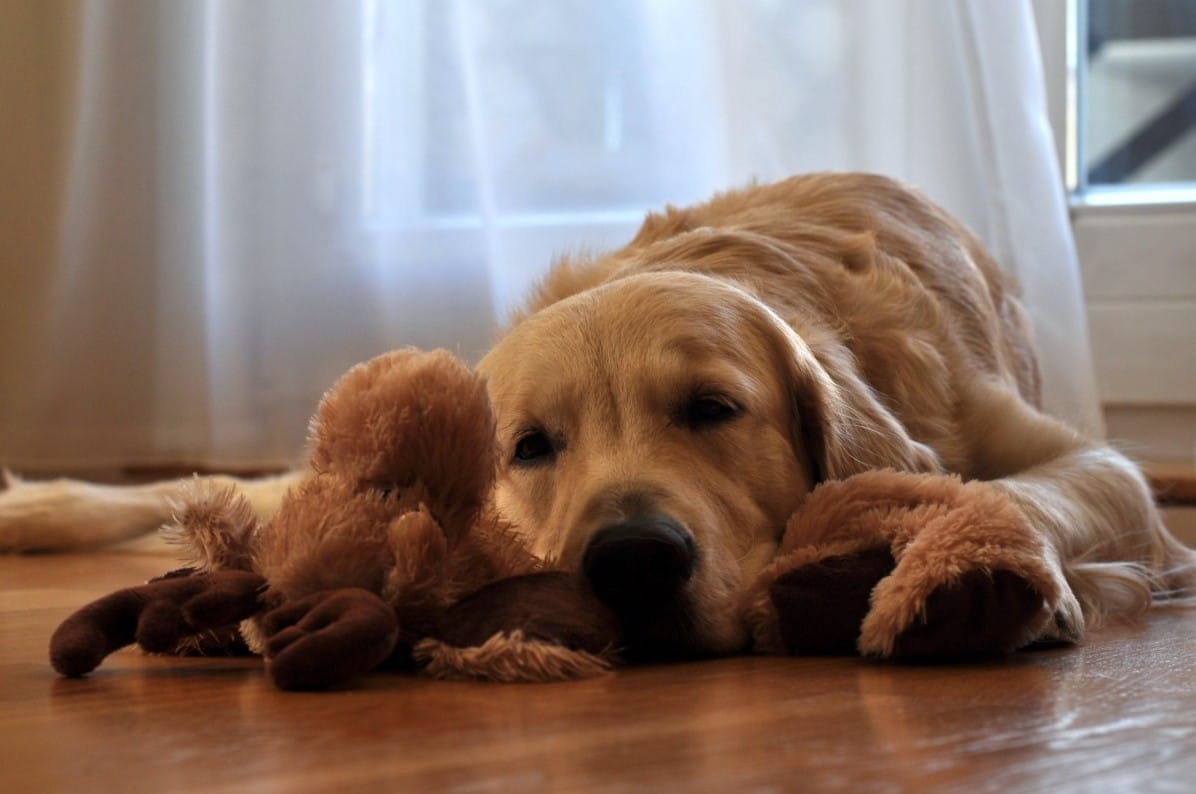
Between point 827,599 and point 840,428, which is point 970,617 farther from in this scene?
point 840,428

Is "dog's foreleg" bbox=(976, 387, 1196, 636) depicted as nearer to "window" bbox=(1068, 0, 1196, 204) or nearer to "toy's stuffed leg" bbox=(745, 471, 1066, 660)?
"toy's stuffed leg" bbox=(745, 471, 1066, 660)

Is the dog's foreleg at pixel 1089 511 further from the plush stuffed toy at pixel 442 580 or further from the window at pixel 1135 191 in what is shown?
the window at pixel 1135 191

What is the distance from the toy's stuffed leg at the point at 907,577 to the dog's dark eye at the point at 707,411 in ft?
0.58

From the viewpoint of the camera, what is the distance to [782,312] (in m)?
1.82

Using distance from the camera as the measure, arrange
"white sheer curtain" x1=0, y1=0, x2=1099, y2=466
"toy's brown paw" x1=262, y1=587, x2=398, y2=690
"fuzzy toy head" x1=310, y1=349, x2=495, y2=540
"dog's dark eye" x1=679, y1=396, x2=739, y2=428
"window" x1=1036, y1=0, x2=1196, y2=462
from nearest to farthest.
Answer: "toy's brown paw" x1=262, y1=587, x2=398, y2=690
"fuzzy toy head" x1=310, y1=349, x2=495, y2=540
"dog's dark eye" x1=679, y1=396, x2=739, y2=428
"white sheer curtain" x1=0, y1=0, x2=1099, y2=466
"window" x1=1036, y1=0, x2=1196, y2=462

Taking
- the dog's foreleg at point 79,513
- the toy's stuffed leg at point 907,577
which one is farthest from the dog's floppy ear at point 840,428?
the dog's foreleg at point 79,513

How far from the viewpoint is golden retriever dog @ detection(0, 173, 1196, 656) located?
1340mm

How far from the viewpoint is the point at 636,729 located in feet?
3.14

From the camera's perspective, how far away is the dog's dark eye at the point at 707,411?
4.99 ft

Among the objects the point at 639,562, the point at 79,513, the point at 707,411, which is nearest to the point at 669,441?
the point at 707,411

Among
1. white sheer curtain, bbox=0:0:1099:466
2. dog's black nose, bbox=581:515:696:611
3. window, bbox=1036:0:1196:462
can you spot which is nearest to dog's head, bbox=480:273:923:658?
dog's black nose, bbox=581:515:696:611

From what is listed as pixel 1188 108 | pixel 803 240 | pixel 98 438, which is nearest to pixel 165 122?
pixel 98 438

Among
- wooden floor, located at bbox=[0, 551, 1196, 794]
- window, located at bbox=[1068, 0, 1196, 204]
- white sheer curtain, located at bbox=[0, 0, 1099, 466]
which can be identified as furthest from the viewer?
window, located at bbox=[1068, 0, 1196, 204]

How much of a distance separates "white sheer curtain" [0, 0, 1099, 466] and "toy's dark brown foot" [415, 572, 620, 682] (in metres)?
2.02
